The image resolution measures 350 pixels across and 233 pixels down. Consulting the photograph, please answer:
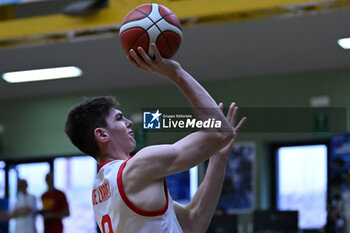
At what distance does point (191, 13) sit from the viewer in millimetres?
9344

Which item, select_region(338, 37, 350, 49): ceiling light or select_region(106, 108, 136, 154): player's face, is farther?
select_region(338, 37, 350, 49): ceiling light

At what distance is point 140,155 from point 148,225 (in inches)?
12.6

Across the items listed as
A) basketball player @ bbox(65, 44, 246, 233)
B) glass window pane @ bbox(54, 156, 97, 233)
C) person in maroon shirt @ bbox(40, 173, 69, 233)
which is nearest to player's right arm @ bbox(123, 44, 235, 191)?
basketball player @ bbox(65, 44, 246, 233)

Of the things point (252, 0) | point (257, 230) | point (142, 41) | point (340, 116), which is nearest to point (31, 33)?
point (252, 0)

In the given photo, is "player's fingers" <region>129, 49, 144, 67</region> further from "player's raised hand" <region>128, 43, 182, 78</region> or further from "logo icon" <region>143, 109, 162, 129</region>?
"logo icon" <region>143, 109, 162, 129</region>

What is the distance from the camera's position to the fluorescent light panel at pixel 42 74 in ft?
40.3

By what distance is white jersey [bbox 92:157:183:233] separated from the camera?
10.1 ft

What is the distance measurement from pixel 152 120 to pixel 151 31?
50cm

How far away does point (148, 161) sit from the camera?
3016 mm

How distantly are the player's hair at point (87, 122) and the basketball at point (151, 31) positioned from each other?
331 millimetres

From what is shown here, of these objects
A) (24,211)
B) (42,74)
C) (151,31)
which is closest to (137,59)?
(151,31)

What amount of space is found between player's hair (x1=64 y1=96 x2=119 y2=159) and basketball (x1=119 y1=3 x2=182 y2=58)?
1.09 ft

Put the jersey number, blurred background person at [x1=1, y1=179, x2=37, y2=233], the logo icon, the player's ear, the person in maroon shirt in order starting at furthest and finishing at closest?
blurred background person at [x1=1, y1=179, x2=37, y2=233] → the person in maroon shirt → the logo icon → the player's ear → the jersey number

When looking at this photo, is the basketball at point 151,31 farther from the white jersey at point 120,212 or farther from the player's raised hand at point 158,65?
the white jersey at point 120,212
